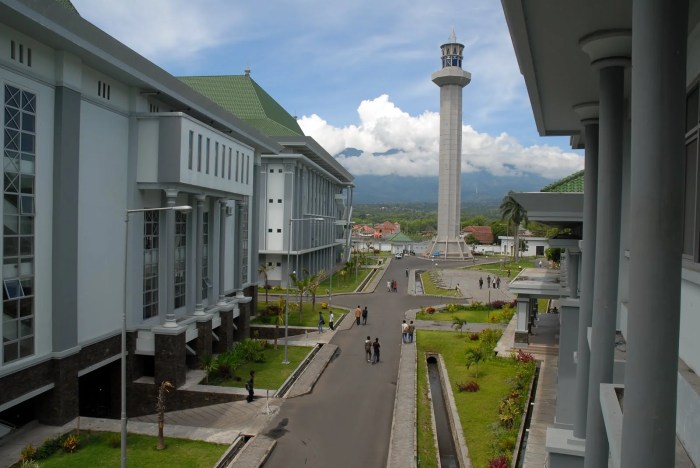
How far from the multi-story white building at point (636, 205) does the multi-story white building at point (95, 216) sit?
9.51 m

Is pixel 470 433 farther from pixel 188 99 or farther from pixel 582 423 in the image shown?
pixel 188 99

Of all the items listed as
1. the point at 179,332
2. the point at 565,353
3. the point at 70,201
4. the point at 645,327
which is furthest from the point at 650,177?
the point at 179,332

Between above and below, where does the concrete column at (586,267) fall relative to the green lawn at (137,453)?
above

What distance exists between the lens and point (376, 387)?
76.4 feet

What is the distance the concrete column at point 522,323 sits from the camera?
92.4 feet

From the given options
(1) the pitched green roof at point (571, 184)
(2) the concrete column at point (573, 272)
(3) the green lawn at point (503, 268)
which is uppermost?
(1) the pitched green roof at point (571, 184)

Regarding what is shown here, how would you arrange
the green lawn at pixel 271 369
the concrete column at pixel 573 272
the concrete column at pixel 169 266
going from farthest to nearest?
the green lawn at pixel 271 369 < the concrete column at pixel 169 266 < the concrete column at pixel 573 272

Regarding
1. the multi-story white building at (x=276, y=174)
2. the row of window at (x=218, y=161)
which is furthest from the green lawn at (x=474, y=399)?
the multi-story white building at (x=276, y=174)

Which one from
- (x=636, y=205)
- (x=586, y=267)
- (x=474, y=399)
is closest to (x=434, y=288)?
(x=474, y=399)

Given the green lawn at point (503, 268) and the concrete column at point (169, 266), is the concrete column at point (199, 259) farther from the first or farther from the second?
the green lawn at point (503, 268)

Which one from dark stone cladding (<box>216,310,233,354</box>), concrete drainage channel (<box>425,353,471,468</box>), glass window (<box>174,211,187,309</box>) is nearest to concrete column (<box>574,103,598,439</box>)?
concrete drainage channel (<box>425,353,471,468</box>)

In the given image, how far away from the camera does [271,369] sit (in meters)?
25.2

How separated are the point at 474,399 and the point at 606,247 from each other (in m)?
14.5

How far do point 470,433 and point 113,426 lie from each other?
11112 millimetres
